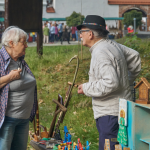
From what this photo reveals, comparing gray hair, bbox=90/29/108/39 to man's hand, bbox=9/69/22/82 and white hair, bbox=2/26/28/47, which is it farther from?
man's hand, bbox=9/69/22/82

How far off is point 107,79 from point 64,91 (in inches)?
183

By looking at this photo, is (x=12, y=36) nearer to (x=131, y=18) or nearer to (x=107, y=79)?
(x=107, y=79)

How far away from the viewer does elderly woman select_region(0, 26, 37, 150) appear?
278 centimetres

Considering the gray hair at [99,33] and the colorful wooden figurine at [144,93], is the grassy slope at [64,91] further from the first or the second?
the gray hair at [99,33]

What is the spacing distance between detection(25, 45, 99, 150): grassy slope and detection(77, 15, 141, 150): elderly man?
145cm

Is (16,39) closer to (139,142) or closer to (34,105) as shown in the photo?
(34,105)

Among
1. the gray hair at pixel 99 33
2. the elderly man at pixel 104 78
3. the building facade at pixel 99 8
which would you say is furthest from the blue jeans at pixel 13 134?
the building facade at pixel 99 8

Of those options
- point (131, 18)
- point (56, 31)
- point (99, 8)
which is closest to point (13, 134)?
point (99, 8)

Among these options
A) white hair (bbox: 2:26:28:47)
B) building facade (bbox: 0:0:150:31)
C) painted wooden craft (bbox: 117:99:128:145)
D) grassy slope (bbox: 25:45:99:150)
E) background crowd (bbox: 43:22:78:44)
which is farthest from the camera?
background crowd (bbox: 43:22:78:44)

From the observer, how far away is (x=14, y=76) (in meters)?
2.76

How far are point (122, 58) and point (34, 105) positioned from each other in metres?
1.10

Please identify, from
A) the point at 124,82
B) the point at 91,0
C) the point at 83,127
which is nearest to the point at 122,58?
the point at 124,82

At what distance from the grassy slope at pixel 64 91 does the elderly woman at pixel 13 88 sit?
1.48m

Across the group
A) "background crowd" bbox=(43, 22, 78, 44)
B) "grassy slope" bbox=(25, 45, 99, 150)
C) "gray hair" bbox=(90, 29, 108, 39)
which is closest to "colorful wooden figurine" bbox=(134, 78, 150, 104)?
"gray hair" bbox=(90, 29, 108, 39)
